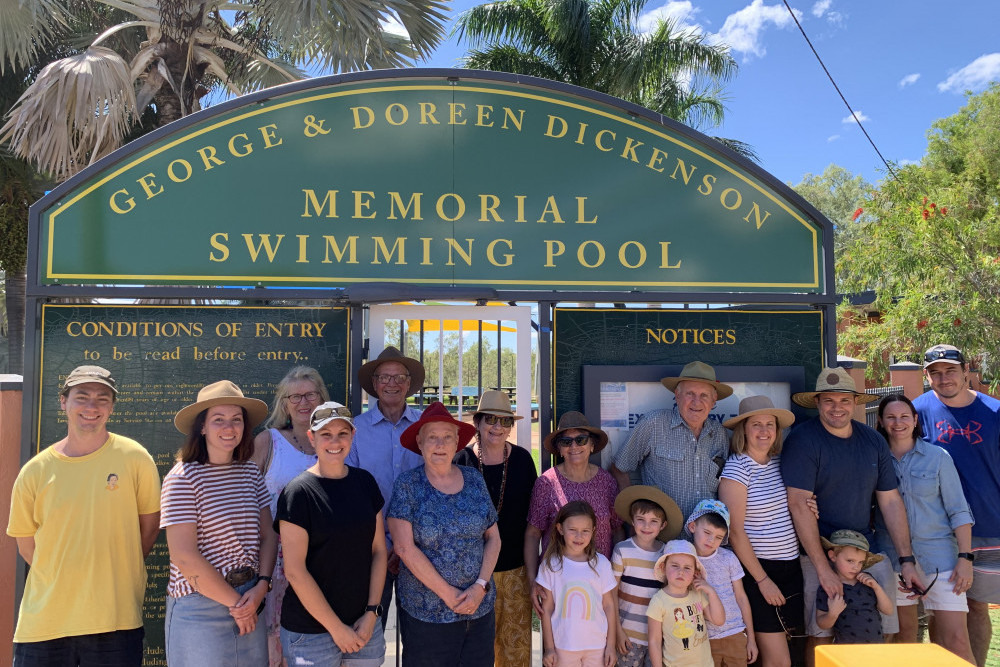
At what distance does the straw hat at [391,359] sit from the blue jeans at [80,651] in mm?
1740

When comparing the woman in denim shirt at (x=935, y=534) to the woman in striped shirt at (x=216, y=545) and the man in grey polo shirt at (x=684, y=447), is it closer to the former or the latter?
the man in grey polo shirt at (x=684, y=447)

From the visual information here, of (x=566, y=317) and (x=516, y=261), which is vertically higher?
(x=516, y=261)

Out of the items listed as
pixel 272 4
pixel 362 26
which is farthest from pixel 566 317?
pixel 272 4

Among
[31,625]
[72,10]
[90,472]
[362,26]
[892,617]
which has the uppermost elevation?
Answer: [72,10]

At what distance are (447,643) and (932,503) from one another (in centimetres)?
294

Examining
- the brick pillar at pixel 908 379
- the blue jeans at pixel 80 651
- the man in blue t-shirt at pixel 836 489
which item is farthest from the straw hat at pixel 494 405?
the brick pillar at pixel 908 379

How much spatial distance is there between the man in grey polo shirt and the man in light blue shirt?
132cm

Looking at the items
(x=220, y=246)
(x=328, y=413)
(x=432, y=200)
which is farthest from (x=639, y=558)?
(x=220, y=246)

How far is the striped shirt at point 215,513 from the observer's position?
2.91 meters

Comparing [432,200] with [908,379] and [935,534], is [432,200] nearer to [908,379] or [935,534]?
[935,534]

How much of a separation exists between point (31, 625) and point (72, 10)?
1201cm

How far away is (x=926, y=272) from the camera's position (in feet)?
25.6

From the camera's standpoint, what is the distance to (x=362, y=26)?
27.1 ft

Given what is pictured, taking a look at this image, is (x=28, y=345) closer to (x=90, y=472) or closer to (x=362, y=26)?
(x=90, y=472)
